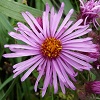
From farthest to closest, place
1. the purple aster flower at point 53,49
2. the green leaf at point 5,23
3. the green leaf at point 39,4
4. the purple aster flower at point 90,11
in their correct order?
1. the green leaf at point 39,4
2. the green leaf at point 5,23
3. the purple aster flower at point 90,11
4. the purple aster flower at point 53,49

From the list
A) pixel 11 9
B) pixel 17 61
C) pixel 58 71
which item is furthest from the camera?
pixel 17 61

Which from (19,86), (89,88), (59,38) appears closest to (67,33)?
(59,38)

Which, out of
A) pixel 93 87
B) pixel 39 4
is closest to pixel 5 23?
pixel 39 4

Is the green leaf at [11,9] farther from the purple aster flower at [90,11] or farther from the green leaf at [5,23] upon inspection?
the purple aster flower at [90,11]

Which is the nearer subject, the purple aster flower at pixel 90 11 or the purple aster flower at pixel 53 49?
the purple aster flower at pixel 53 49

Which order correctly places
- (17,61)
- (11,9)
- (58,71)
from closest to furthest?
1. (58,71)
2. (11,9)
3. (17,61)

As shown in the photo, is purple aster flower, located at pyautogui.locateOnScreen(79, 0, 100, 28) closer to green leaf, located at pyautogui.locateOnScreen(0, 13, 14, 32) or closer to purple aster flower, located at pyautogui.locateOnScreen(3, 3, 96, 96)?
purple aster flower, located at pyautogui.locateOnScreen(3, 3, 96, 96)

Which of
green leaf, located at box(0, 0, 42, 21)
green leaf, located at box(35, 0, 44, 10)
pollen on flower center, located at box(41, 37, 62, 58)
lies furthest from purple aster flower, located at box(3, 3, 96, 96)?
green leaf, located at box(35, 0, 44, 10)

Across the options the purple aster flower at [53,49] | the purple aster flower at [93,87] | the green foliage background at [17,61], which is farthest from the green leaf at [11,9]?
the purple aster flower at [93,87]

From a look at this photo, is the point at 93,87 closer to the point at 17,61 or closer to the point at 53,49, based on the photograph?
the point at 53,49
